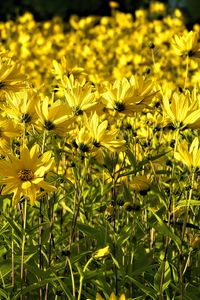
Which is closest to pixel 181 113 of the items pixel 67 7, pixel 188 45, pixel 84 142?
pixel 84 142

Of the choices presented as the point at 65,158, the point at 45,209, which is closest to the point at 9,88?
the point at 45,209

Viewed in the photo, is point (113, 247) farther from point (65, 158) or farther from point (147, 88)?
point (65, 158)

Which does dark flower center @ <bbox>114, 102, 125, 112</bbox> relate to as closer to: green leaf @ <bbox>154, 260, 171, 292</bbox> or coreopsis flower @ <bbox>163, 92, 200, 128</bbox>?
coreopsis flower @ <bbox>163, 92, 200, 128</bbox>

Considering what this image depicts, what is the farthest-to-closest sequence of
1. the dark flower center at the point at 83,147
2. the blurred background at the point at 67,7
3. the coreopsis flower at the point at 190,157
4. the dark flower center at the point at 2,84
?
1. the blurred background at the point at 67,7
2. the dark flower center at the point at 2,84
3. the dark flower center at the point at 83,147
4. the coreopsis flower at the point at 190,157

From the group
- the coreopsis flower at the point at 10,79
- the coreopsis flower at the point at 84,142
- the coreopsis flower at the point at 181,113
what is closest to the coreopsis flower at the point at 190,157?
the coreopsis flower at the point at 181,113

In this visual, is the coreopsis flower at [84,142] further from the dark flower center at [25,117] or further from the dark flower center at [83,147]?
the dark flower center at [25,117]
